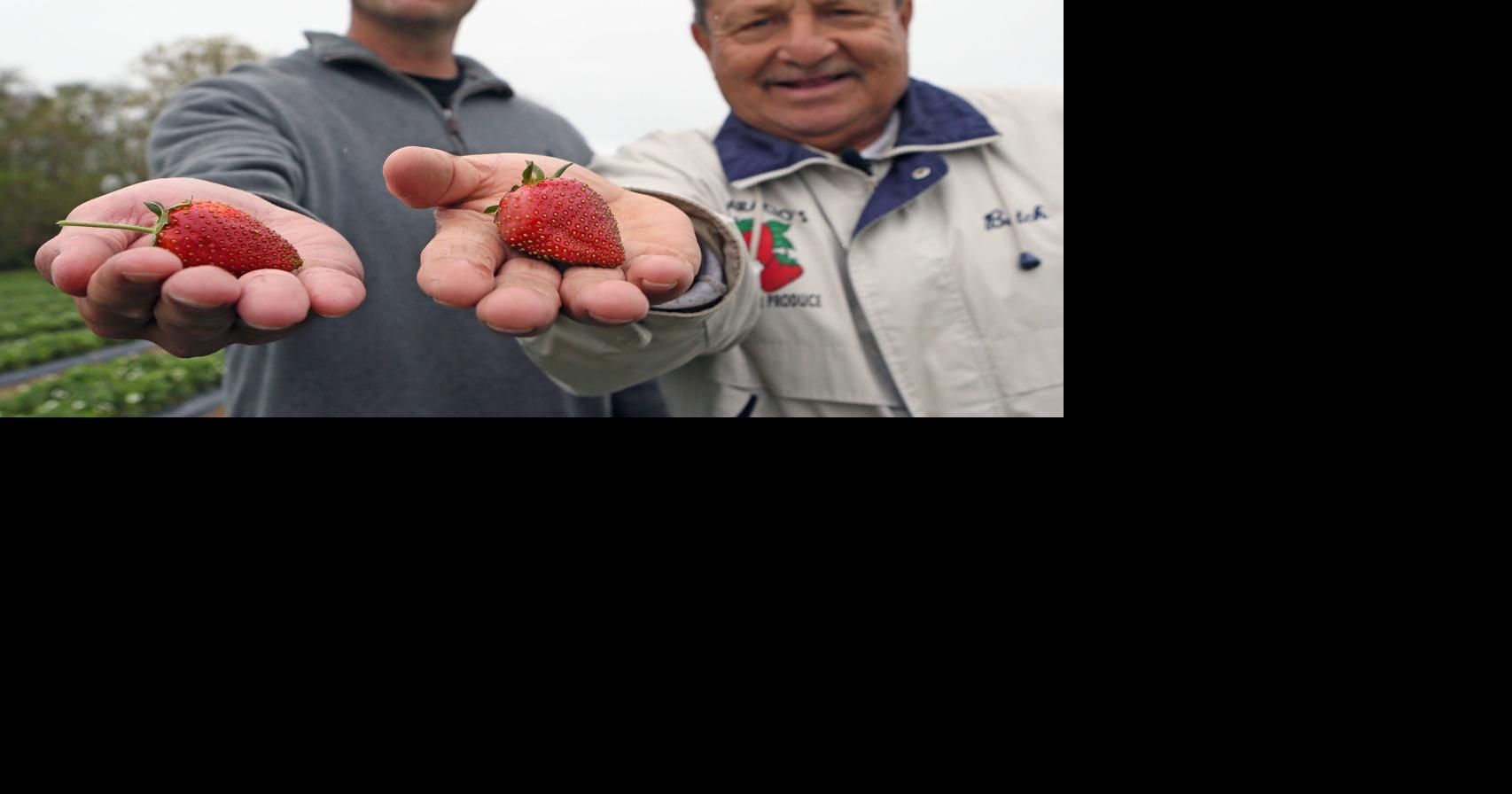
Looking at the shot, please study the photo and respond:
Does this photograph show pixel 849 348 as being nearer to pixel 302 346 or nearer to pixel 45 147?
pixel 302 346

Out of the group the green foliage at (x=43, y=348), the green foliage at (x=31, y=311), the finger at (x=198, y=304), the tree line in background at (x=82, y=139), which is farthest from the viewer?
the green foliage at (x=31, y=311)

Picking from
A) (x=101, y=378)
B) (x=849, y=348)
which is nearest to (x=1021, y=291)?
(x=849, y=348)

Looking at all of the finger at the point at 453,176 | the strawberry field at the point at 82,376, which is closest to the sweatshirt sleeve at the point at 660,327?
the finger at the point at 453,176

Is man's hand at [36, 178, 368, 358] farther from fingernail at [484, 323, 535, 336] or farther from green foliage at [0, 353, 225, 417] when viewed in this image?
green foliage at [0, 353, 225, 417]

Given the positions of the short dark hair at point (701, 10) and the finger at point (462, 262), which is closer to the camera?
the finger at point (462, 262)

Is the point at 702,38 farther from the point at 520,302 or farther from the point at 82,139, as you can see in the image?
the point at 82,139

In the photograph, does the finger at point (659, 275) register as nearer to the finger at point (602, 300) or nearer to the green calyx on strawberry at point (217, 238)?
the finger at point (602, 300)
